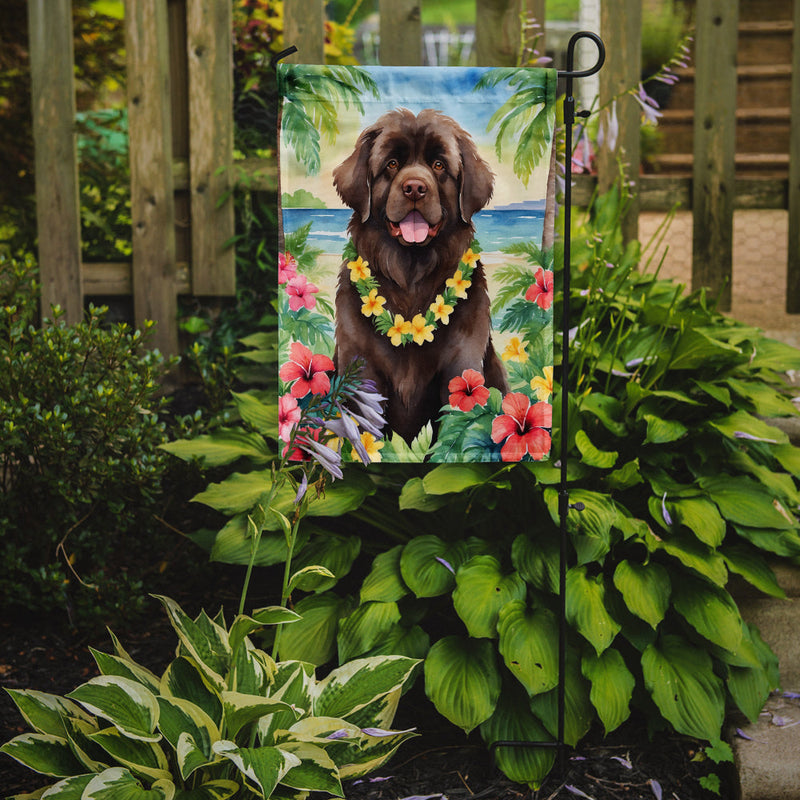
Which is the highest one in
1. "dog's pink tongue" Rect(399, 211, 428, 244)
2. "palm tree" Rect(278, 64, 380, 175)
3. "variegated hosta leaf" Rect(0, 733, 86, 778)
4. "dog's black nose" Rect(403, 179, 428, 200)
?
"palm tree" Rect(278, 64, 380, 175)

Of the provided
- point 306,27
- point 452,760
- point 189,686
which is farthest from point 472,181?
point 306,27

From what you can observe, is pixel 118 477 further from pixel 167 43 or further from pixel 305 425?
pixel 167 43

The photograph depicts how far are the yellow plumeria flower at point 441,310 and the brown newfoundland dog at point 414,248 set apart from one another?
1cm

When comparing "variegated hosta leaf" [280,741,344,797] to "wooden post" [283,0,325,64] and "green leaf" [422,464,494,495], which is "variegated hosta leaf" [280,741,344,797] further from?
"wooden post" [283,0,325,64]

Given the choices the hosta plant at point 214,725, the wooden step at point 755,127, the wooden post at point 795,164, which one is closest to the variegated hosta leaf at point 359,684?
the hosta plant at point 214,725

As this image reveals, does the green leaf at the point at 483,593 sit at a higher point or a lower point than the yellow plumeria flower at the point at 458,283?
lower

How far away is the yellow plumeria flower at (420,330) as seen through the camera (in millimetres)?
2043

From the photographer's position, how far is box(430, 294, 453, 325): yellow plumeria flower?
203 cm

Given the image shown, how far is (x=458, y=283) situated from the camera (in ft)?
6.64

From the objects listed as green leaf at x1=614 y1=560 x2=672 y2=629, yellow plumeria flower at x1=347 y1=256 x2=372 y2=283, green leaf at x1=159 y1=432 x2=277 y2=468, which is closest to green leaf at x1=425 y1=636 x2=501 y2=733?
green leaf at x1=614 y1=560 x2=672 y2=629

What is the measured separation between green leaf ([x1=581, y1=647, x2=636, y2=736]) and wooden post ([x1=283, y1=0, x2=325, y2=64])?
2328mm

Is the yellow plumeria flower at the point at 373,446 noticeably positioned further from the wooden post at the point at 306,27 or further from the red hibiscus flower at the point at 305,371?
the wooden post at the point at 306,27

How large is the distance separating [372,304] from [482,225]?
1.01 ft

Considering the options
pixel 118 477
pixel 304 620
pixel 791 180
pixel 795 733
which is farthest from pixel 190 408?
pixel 791 180
